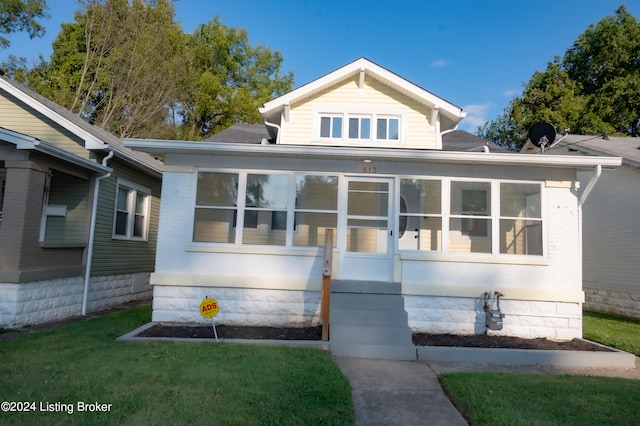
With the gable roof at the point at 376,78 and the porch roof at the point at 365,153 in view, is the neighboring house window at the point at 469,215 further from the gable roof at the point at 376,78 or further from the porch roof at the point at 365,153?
the gable roof at the point at 376,78

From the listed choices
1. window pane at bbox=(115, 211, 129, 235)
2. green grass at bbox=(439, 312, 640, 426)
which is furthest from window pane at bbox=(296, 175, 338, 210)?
window pane at bbox=(115, 211, 129, 235)

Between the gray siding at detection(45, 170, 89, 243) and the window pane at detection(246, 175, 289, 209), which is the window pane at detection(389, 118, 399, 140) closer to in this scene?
the window pane at detection(246, 175, 289, 209)

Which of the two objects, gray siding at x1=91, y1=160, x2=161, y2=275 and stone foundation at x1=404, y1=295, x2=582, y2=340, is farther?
gray siding at x1=91, y1=160, x2=161, y2=275

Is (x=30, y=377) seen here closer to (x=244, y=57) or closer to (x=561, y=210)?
(x=561, y=210)

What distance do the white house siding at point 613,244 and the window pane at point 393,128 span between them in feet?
20.4

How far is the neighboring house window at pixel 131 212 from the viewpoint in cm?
1094

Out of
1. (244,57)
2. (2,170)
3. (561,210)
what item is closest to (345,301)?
(561,210)

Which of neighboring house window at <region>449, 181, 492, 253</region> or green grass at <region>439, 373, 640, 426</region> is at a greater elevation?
neighboring house window at <region>449, 181, 492, 253</region>

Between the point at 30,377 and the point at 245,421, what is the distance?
270 centimetres

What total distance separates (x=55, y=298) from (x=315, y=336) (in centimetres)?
549

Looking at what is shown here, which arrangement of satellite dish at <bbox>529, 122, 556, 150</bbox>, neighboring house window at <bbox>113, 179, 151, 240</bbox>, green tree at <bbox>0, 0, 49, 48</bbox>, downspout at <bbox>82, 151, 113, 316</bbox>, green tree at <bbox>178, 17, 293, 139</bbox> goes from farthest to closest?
green tree at <bbox>178, 17, 293, 139</bbox>, green tree at <bbox>0, 0, 49, 48</bbox>, neighboring house window at <bbox>113, 179, 151, 240</bbox>, downspout at <bbox>82, 151, 113, 316</bbox>, satellite dish at <bbox>529, 122, 556, 150</bbox>

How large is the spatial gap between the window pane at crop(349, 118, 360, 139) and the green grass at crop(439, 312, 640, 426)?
6333 mm

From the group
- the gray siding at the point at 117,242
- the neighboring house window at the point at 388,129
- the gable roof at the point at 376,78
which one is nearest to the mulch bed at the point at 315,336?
the gray siding at the point at 117,242

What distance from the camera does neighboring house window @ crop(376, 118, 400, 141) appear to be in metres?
10.3
